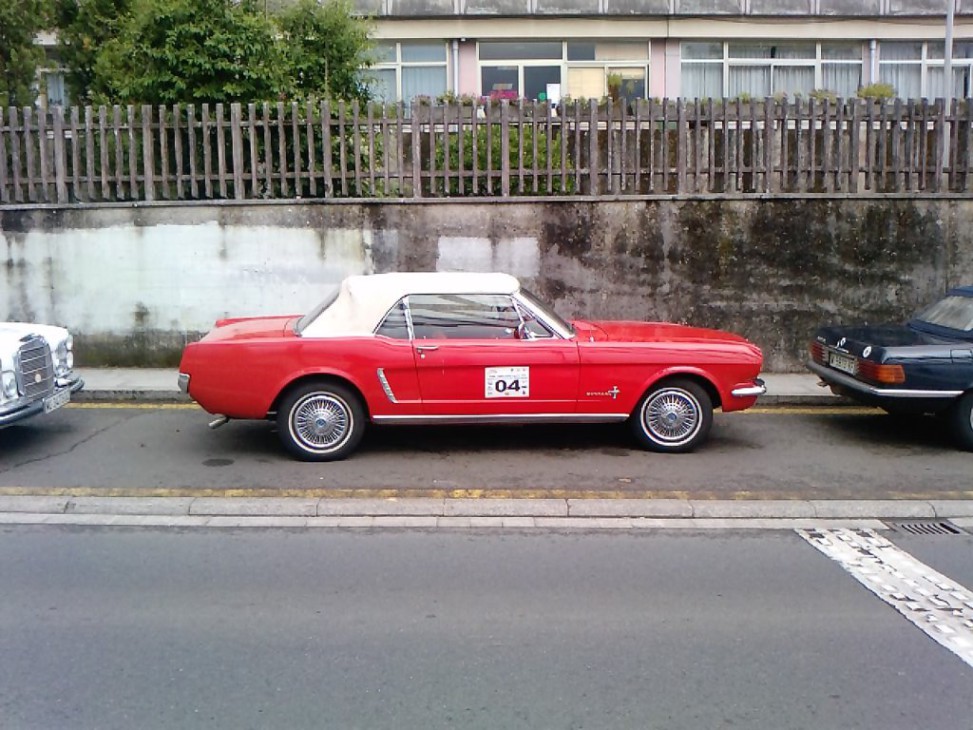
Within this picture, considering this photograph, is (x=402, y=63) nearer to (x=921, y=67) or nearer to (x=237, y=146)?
(x=237, y=146)

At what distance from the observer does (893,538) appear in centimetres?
651

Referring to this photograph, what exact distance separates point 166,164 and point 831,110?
26.7 feet

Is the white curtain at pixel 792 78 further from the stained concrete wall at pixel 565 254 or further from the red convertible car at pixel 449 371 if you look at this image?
the red convertible car at pixel 449 371

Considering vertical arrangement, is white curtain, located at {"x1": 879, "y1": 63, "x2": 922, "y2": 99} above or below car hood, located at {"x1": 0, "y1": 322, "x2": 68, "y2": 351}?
above

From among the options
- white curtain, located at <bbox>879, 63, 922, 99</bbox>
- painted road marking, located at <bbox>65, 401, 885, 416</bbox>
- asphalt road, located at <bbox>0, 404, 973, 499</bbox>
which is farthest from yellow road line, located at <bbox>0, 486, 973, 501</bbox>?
white curtain, located at <bbox>879, 63, 922, 99</bbox>

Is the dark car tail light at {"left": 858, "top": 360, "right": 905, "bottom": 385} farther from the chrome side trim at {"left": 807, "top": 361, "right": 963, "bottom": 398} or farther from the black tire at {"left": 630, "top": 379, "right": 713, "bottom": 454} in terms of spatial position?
the black tire at {"left": 630, "top": 379, "right": 713, "bottom": 454}

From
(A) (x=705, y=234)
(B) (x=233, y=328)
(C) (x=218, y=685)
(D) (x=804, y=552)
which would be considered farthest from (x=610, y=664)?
(A) (x=705, y=234)

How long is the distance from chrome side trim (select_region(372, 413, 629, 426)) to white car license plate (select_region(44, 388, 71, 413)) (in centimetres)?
283

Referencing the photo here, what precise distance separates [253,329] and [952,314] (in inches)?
254

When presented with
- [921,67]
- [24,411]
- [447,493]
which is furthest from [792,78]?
[24,411]

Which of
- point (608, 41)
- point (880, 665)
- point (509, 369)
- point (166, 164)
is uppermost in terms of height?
point (608, 41)

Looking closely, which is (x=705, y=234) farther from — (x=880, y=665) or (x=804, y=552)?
(x=880, y=665)

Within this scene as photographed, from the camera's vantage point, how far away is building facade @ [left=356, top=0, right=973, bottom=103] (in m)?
20.5

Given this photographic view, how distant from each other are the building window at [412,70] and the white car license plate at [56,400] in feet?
44.3
